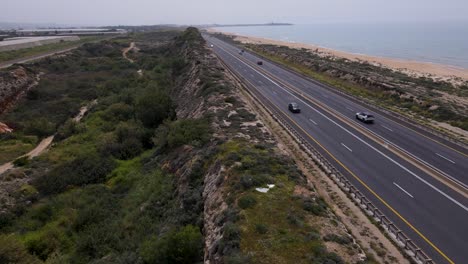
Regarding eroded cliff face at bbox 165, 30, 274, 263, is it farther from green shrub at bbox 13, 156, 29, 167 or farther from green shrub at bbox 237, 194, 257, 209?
Answer: green shrub at bbox 13, 156, 29, 167

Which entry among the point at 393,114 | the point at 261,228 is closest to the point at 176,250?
the point at 261,228

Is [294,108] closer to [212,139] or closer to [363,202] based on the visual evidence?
[212,139]

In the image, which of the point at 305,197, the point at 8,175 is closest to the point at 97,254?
the point at 305,197

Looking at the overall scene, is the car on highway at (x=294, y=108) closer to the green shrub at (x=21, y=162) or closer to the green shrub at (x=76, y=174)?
the green shrub at (x=76, y=174)

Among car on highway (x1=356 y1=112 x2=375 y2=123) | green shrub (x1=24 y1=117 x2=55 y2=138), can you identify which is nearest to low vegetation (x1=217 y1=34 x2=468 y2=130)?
car on highway (x1=356 y1=112 x2=375 y2=123)

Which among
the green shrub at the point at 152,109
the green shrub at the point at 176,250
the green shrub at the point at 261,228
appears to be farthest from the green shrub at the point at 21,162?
the green shrub at the point at 261,228

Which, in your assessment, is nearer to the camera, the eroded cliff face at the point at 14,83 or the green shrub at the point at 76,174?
the green shrub at the point at 76,174
